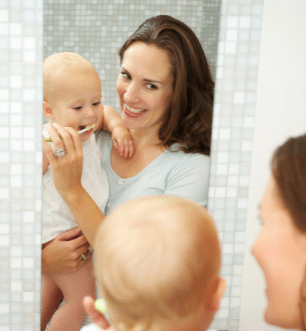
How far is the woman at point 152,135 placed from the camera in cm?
81

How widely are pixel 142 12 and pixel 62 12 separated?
0.18m

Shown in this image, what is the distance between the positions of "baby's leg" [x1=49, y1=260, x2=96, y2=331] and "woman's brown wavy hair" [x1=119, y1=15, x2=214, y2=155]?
38 centimetres

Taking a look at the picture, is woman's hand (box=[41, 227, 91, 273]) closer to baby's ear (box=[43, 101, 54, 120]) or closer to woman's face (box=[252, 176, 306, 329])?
baby's ear (box=[43, 101, 54, 120])

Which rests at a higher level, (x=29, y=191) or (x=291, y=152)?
(x=291, y=152)

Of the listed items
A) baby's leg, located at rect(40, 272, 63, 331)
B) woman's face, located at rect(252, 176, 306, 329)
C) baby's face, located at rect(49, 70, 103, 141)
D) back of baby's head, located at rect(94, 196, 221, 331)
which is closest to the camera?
back of baby's head, located at rect(94, 196, 221, 331)

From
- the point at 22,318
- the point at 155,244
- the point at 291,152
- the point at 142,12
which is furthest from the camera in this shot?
the point at 22,318

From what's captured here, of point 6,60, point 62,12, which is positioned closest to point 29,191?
point 6,60

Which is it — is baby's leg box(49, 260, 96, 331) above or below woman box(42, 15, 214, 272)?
below

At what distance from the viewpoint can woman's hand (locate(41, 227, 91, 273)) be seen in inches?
34.7

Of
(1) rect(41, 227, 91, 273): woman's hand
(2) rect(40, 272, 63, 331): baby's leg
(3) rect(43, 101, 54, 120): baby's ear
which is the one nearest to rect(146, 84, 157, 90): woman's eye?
(3) rect(43, 101, 54, 120): baby's ear

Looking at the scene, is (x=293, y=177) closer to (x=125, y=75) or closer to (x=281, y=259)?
(x=281, y=259)

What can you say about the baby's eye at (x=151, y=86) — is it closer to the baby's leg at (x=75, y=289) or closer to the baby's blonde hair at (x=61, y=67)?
the baby's blonde hair at (x=61, y=67)

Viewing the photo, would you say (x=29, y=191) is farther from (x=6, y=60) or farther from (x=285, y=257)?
(x=285, y=257)

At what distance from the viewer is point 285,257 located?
720 millimetres
